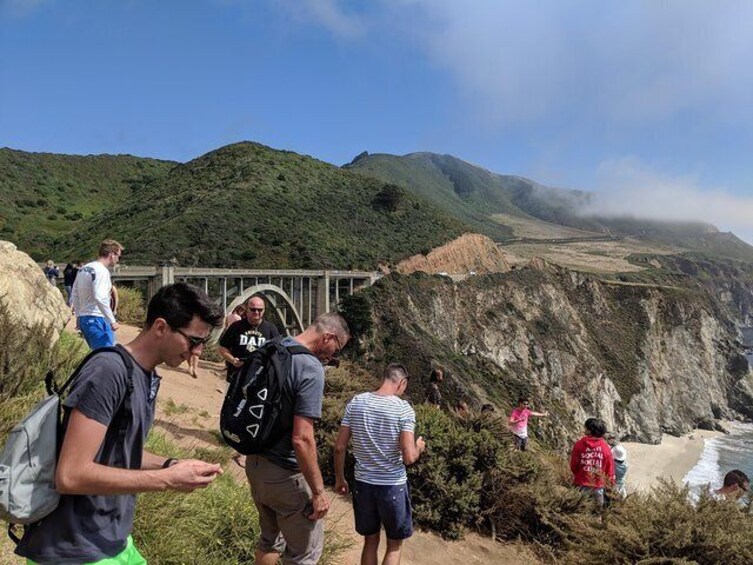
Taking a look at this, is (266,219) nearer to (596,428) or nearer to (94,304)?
(94,304)

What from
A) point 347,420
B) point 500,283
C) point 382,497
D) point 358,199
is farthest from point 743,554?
point 358,199

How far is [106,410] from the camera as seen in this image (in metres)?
A: 1.81

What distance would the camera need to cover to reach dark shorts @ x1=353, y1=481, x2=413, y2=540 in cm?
384

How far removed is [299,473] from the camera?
3031mm

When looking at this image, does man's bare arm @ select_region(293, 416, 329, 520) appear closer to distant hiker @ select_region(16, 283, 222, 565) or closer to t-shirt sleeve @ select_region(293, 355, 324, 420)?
t-shirt sleeve @ select_region(293, 355, 324, 420)

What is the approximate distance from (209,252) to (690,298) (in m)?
63.1

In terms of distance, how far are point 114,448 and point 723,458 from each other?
5514cm

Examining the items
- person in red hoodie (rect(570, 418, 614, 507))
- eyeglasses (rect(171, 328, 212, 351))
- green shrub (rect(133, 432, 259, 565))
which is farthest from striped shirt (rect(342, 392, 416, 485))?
person in red hoodie (rect(570, 418, 614, 507))

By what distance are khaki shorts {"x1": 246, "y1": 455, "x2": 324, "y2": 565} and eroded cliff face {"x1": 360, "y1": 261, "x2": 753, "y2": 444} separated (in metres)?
26.1

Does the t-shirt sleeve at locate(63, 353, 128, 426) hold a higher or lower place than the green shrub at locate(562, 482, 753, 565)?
higher

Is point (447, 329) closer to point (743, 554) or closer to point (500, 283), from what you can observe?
point (500, 283)

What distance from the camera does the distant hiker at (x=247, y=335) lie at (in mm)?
5691

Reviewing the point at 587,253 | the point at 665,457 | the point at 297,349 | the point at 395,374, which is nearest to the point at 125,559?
the point at 297,349

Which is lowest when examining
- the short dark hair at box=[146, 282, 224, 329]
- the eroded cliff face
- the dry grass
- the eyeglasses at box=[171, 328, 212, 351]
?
the eroded cliff face
